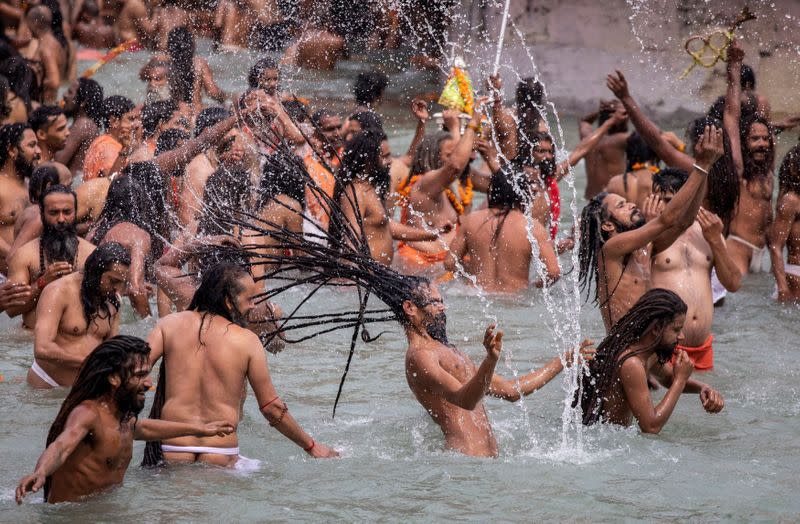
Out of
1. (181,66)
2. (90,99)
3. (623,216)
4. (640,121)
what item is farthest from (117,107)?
(623,216)

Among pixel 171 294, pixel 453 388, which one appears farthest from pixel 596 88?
pixel 453 388

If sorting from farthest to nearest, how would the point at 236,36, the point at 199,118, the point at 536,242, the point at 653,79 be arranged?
the point at 236,36, the point at 653,79, the point at 199,118, the point at 536,242

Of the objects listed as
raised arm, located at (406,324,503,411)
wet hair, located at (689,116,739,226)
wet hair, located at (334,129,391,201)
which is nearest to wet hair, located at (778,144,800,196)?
wet hair, located at (689,116,739,226)

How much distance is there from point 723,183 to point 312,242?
395 cm

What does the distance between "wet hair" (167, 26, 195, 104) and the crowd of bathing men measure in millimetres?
28

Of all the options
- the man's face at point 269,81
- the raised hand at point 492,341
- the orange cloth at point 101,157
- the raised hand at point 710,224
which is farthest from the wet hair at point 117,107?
the raised hand at point 492,341

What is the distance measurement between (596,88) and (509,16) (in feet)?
4.61

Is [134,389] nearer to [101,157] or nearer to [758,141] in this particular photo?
[101,157]

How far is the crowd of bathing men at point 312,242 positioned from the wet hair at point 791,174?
2 centimetres

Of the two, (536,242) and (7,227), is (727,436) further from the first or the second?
(7,227)

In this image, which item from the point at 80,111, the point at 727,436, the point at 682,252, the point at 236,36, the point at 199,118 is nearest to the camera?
the point at 727,436

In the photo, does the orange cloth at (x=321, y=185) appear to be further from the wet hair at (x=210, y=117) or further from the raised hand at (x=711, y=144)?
the raised hand at (x=711, y=144)

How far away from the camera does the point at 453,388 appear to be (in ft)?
17.2

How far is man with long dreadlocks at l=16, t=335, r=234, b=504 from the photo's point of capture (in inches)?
190
